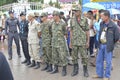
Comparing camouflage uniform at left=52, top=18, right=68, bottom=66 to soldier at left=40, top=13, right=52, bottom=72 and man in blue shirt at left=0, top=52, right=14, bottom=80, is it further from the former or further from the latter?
man in blue shirt at left=0, top=52, right=14, bottom=80

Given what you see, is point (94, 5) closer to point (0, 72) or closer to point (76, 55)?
point (76, 55)

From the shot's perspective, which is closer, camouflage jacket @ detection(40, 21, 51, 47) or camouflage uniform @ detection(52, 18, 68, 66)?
camouflage uniform @ detection(52, 18, 68, 66)

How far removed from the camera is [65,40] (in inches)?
349

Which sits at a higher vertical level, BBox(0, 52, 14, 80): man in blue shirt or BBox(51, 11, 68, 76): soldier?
BBox(0, 52, 14, 80): man in blue shirt

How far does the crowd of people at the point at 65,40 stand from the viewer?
25.3 feet

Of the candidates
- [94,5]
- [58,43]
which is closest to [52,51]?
[58,43]

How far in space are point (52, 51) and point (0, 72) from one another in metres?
6.37

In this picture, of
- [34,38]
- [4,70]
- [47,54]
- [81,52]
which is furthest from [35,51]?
[4,70]

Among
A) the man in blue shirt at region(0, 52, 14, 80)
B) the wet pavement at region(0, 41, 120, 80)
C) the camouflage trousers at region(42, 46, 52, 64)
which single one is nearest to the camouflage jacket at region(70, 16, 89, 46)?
the wet pavement at region(0, 41, 120, 80)

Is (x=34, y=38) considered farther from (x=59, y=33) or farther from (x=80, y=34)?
(x=80, y=34)

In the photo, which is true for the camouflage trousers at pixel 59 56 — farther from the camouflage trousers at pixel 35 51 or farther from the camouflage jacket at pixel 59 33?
the camouflage trousers at pixel 35 51

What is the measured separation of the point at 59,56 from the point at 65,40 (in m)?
0.44

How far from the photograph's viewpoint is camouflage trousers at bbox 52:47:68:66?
28.6 feet

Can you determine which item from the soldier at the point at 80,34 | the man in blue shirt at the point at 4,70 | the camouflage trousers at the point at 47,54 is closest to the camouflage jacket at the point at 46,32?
the camouflage trousers at the point at 47,54
